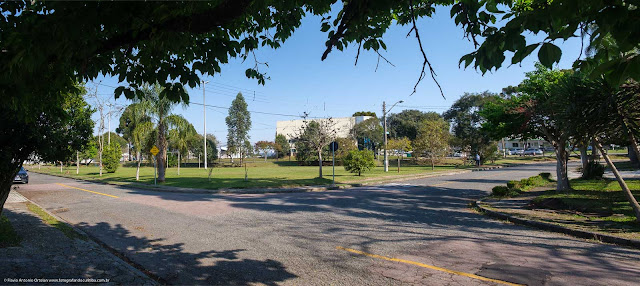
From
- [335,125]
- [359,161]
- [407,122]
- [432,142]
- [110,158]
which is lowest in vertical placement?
[359,161]

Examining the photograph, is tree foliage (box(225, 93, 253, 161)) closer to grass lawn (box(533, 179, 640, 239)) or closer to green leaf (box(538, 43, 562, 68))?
grass lawn (box(533, 179, 640, 239))

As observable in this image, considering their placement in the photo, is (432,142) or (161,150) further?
(432,142)

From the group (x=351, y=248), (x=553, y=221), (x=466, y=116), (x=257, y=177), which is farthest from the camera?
(x=466, y=116)

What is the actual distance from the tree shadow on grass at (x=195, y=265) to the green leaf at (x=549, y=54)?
3930 mm

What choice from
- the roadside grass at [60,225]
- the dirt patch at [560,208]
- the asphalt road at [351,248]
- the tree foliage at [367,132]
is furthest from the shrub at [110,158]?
the tree foliage at [367,132]

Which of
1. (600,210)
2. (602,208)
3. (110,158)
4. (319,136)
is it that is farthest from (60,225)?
(110,158)

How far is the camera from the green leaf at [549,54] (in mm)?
2418

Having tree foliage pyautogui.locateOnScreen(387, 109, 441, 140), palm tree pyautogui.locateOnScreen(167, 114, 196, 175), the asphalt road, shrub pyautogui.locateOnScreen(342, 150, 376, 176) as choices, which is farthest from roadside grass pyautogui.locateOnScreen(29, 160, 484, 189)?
tree foliage pyautogui.locateOnScreen(387, 109, 441, 140)

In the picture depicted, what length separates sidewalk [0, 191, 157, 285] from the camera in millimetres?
4684

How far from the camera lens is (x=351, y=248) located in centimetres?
614

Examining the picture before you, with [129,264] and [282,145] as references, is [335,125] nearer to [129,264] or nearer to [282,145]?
[282,145]

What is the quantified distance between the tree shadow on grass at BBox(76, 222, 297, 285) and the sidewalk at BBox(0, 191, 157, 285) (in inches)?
11.9

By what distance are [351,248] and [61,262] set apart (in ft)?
Answer: 15.6

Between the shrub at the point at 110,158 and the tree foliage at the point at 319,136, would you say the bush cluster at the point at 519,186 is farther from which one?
the shrub at the point at 110,158
